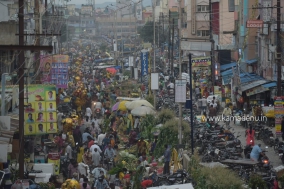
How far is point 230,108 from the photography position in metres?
35.3

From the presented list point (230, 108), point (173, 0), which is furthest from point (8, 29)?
point (173, 0)

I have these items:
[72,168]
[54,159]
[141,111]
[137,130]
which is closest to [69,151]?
[54,159]

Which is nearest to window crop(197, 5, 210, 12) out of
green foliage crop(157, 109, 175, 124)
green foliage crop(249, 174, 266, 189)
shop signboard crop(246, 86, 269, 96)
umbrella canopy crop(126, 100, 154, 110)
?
shop signboard crop(246, 86, 269, 96)

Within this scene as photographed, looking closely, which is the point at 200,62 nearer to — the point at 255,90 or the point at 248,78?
the point at 248,78

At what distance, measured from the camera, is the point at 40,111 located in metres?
23.7

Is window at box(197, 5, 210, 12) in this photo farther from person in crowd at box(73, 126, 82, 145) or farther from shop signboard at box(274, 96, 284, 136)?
person in crowd at box(73, 126, 82, 145)

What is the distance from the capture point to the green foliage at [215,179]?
1623 centimetres

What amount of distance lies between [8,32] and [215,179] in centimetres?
1614

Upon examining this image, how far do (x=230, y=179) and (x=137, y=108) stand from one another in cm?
1530

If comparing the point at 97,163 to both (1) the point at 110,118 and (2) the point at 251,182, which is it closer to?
(2) the point at 251,182

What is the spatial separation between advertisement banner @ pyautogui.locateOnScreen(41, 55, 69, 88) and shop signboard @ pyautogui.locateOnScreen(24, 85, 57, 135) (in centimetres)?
858

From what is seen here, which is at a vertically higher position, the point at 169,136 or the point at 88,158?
the point at 169,136

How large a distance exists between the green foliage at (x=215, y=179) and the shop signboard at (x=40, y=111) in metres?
7.04

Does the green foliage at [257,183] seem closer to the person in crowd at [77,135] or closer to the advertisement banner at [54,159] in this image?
the advertisement banner at [54,159]
